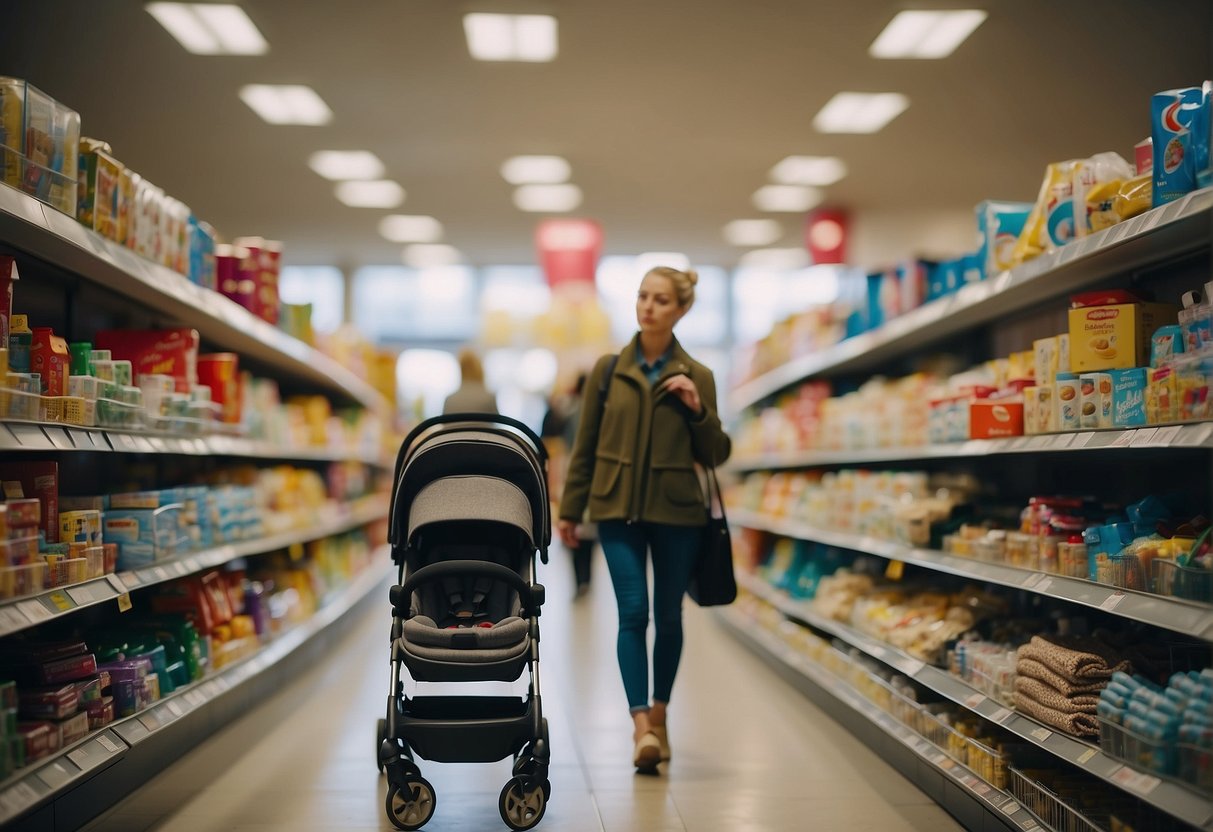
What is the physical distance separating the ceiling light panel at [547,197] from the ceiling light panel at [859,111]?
3.06m

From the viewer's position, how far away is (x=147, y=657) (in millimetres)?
3430

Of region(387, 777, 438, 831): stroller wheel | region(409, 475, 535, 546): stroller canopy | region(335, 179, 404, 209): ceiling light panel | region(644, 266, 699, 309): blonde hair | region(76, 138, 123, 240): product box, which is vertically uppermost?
region(335, 179, 404, 209): ceiling light panel

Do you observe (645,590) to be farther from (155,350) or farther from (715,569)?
(155,350)

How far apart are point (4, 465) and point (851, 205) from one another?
953cm

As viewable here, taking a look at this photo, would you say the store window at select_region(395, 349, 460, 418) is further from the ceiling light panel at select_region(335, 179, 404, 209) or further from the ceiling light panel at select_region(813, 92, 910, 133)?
the ceiling light panel at select_region(813, 92, 910, 133)

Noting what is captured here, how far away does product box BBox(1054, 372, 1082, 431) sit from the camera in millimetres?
2934

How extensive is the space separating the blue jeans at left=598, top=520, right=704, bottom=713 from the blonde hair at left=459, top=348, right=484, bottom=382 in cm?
310

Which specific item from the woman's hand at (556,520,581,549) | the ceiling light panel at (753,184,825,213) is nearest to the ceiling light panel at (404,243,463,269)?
the ceiling light panel at (753,184,825,213)

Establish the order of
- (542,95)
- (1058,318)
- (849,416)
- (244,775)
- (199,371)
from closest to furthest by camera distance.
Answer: (244,775) → (1058,318) → (199,371) → (849,416) → (542,95)

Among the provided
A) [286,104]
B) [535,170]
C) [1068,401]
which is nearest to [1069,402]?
[1068,401]

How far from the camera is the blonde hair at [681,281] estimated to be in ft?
12.6

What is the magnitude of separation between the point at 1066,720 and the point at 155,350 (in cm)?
316

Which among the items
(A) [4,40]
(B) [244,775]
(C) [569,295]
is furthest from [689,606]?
(A) [4,40]

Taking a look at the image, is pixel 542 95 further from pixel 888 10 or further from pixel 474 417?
pixel 474 417
